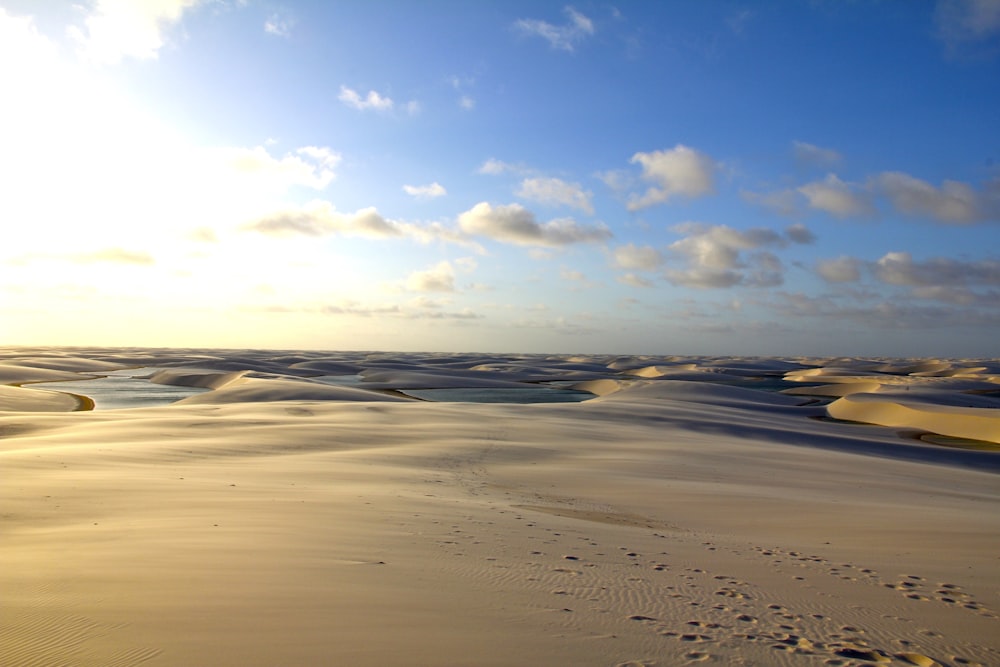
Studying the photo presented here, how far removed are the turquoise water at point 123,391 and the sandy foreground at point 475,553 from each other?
19.0m

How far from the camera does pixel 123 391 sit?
4284 cm

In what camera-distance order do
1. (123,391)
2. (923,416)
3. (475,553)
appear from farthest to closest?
(123,391) < (923,416) < (475,553)

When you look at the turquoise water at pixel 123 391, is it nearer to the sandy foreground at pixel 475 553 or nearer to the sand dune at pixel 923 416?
the sandy foreground at pixel 475 553

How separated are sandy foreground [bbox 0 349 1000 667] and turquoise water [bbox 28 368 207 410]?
19.0 metres

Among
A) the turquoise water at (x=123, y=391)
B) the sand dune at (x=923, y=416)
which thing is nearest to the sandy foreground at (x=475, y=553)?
the sand dune at (x=923, y=416)

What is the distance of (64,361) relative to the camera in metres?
69.6

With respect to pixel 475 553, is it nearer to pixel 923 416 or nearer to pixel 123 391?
pixel 923 416

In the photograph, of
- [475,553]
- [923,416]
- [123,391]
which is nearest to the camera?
[475,553]

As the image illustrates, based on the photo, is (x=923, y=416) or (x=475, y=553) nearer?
(x=475, y=553)

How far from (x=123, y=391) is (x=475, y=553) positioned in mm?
43416

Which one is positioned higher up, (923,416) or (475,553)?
(475,553)

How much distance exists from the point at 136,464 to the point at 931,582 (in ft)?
39.9

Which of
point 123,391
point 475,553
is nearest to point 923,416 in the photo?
point 475,553

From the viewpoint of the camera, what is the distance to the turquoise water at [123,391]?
35.4 metres
